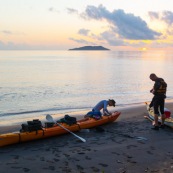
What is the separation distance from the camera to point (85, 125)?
10062 mm

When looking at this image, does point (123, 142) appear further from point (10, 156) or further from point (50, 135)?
point (10, 156)

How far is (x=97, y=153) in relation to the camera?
300 inches

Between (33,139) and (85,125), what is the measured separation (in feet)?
6.95

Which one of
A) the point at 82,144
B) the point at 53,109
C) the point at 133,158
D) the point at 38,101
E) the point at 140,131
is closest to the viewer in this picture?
the point at 133,158

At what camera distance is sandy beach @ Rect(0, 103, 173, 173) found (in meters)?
6.66

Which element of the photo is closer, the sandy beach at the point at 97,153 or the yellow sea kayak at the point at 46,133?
the sandy beach at the point at 97,153

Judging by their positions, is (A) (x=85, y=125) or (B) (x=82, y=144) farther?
(A) (x=85, y=125)

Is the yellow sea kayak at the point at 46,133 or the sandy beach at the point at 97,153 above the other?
the yellow sea kayak at the point at 46,133

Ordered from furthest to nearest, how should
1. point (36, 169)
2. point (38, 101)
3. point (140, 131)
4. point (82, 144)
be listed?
point (38, 101) → point (140, 131) → point (82, 144) → point (36, 169)

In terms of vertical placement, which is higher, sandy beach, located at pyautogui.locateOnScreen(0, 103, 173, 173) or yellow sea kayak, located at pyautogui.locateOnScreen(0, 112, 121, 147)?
yellow sea kayak, located at pyautogui.locateOnScreen(0, 112, 121, 147)

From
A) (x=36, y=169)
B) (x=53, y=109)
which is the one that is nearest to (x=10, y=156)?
(x=36, y=169)

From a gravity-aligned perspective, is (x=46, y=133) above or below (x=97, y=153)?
above

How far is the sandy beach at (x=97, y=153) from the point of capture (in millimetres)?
6660

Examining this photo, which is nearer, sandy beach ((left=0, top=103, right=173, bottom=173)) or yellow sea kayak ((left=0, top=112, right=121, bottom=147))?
sandy beach ((left=0, top=103, right=173, bottom=173))
